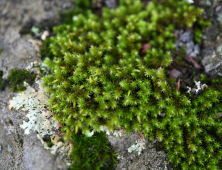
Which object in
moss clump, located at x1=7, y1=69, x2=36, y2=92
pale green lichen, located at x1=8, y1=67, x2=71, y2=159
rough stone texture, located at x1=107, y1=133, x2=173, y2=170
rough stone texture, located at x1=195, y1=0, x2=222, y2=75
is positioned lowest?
rough stone texture, located at x1=107, y1=133, x2=173, y2=170

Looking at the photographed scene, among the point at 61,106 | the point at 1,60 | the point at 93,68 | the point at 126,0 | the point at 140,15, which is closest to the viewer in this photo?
the point at 61,106

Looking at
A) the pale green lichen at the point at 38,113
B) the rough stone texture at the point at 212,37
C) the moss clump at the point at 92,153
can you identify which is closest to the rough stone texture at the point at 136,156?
the moss clump at the point at 92,153

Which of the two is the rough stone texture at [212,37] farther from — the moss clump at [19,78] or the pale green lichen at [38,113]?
the moss clump at [19,78]

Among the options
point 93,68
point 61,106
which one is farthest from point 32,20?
point 61,106

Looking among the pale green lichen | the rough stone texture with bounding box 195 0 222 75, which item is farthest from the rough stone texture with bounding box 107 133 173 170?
the rough stone texture with bounding box 195 0 222 75

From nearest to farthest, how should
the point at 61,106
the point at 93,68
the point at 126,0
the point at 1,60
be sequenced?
the point at 61,106 < the point at 93,68 < the point at 1,60 < the point at 126,0

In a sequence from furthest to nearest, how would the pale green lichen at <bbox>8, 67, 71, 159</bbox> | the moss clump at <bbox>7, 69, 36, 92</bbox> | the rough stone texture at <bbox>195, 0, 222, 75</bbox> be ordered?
the rough stone texture at <bbox>195, 0, 222, 75</bbox>
the moss clump at <bbox>7, 69, 36, 92</bbox>
the pale green lichen at <bbox>8, 67, 71, 159</bbox>

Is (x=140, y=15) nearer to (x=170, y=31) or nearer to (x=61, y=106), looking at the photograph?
(x=170, y=31)

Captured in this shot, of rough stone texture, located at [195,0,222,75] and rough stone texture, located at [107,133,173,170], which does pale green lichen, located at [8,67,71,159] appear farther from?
rough stone texture, located at [195,0,222,75]
